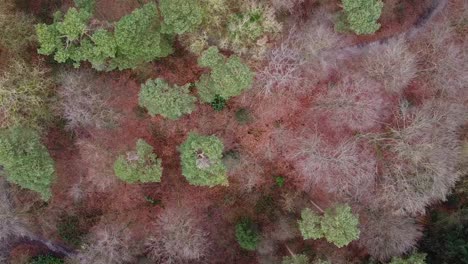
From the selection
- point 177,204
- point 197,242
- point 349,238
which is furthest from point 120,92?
point 349,238

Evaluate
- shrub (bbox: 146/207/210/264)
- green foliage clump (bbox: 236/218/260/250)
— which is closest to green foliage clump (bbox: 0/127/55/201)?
shrub (bbox: 146/207/210/264)

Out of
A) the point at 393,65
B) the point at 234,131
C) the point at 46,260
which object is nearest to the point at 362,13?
the point at 393,65

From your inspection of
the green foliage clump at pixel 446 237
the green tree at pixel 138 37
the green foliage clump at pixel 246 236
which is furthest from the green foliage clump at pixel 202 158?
the green foliage clump at pixel 446 237

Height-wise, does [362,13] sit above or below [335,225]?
above

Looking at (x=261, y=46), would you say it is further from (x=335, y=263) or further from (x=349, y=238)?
(x=335, y=263)

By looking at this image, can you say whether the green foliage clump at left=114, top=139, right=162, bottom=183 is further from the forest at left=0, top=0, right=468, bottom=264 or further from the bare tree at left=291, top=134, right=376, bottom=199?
the bare tree at left=291, top=134, right=376, bottom=199

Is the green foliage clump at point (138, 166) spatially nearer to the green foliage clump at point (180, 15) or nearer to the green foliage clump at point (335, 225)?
the green foliage clump at point (180, 15)

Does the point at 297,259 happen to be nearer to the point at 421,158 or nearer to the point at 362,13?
the point at 421,158
